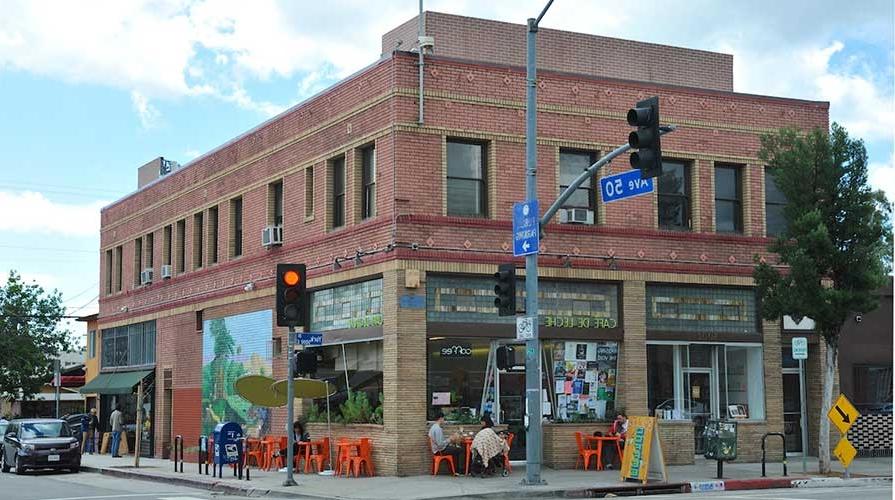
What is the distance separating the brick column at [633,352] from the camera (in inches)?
1011

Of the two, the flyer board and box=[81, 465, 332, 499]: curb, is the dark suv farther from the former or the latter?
the flyer board

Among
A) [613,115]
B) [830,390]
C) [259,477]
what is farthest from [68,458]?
[830,390]

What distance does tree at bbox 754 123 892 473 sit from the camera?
23125 millimetres

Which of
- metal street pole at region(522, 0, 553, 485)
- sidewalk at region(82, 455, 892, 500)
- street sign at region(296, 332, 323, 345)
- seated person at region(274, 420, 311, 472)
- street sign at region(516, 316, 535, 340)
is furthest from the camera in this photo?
seated person at region(274, 420, 311, 472)

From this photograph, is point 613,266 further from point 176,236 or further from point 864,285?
point 176,236

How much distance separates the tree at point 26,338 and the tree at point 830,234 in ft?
142

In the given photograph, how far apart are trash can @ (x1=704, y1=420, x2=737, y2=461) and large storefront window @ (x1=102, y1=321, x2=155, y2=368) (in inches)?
843

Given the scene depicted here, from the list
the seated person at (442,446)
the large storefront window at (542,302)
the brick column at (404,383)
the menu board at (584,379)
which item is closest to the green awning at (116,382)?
the brick column at (404,383)

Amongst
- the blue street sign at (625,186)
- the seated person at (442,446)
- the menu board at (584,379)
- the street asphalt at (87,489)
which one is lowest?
the street asphalt at (87,489)

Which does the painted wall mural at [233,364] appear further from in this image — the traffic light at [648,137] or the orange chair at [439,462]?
the traffic light at [648,137]

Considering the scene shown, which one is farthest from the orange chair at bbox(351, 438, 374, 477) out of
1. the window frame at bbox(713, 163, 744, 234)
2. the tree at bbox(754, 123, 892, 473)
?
the window frame at bbox(713, 163, 744, 234)

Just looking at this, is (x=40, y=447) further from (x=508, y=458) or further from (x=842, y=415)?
(x=842, y=415)

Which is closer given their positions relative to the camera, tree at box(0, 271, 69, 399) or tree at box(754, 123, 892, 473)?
tree at box(754, 123, 892, 473)

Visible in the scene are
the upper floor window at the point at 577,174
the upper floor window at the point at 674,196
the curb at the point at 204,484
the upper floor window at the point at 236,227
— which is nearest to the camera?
the curb at the point at 204,484
